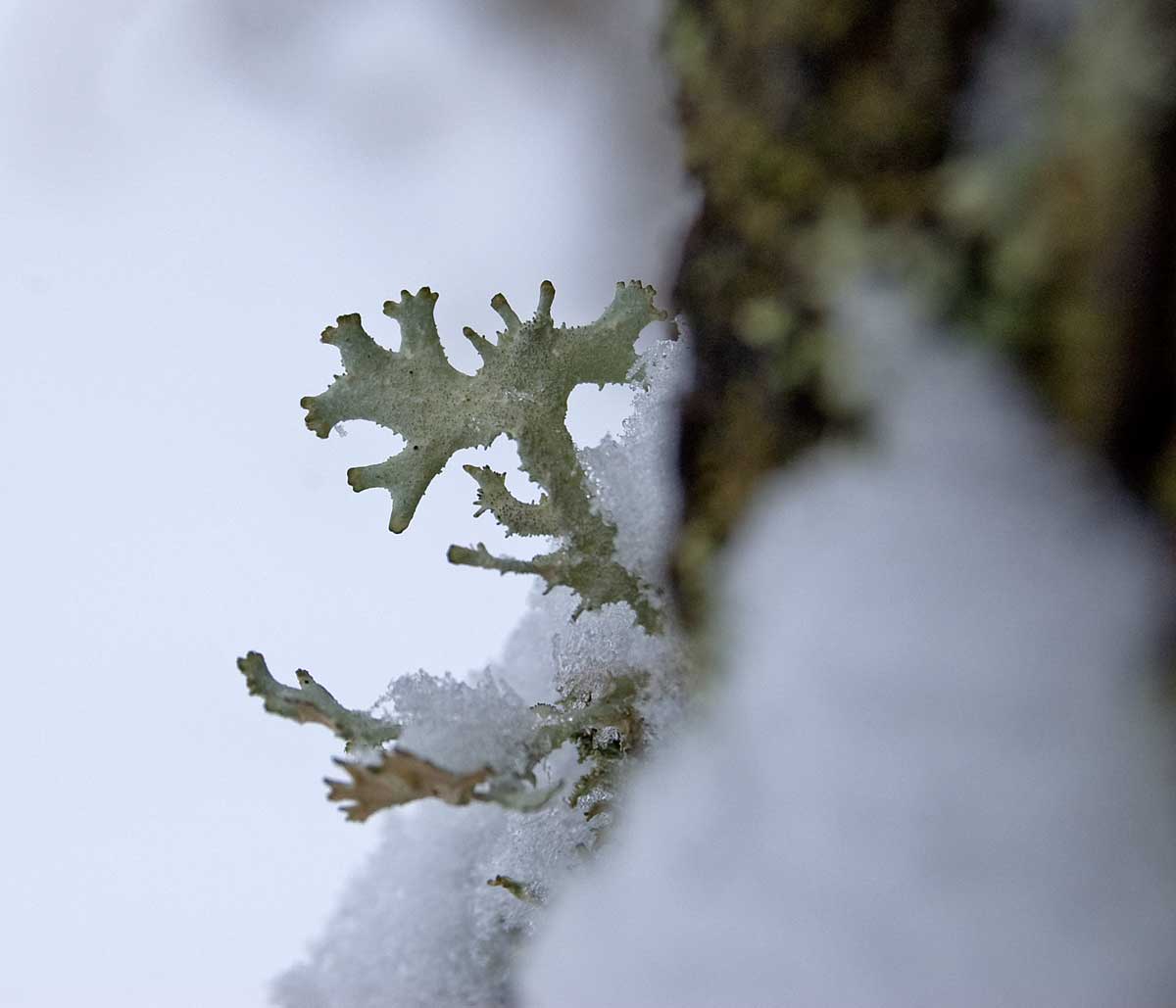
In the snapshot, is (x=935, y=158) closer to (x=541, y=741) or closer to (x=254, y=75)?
(x=541, y=741)

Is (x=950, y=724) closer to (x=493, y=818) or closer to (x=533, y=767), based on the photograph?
(x=533, y=767)

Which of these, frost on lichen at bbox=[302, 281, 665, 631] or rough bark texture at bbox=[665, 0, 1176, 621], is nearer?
rough bark texture at bbox=[665, 0, 1176, 621]

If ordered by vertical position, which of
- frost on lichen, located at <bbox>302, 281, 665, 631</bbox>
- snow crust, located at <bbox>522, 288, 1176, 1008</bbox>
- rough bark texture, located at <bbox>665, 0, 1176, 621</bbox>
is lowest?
snow crust, located at <bbox>522, 288, 1176, 1008</bbox>

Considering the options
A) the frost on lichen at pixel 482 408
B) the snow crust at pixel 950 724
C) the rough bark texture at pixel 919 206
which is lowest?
the snow crust at pixel 950 724

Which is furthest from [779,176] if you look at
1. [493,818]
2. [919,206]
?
[493,818]

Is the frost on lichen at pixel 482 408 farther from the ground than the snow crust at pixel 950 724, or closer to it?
farther from the ground

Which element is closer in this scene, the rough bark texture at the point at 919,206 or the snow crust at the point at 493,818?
the rough bark texture at the point at 919,206
